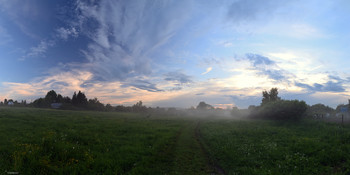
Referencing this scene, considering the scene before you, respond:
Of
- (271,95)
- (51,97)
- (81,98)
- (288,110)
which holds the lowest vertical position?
(288,110)

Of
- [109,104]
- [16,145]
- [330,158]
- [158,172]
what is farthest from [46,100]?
[330,158]

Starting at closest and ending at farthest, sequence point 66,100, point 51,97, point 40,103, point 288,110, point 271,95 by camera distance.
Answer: point 288,110
point 271,95
point 40,103
point 51,97
point 66,100

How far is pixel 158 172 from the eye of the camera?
962cm

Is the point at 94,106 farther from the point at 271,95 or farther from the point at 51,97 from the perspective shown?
the point at 271,95

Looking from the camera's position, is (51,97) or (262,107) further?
(51,97)

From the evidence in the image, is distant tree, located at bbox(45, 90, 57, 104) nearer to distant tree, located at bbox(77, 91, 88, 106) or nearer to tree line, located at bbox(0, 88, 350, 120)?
tree line, located at bbox(0, 88, 350, 120)

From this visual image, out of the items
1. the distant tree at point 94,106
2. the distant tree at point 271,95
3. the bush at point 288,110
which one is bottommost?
the distant tree at point 94,106

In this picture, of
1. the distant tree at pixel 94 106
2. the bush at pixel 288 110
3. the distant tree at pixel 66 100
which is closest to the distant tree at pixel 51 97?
the distant tree at pixel 66 100

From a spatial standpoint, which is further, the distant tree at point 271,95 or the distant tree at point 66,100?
the distant tree at point 66,100

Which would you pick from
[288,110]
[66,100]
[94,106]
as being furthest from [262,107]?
[66,100]

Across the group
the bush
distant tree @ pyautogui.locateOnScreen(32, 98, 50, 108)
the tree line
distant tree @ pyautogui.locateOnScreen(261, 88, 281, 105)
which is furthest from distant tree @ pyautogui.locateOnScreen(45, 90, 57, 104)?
distant tree @ pyautogui.locateOnScreen(261, 88, 281, 105)

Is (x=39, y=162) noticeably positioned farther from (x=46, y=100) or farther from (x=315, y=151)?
(x=46, y=100)

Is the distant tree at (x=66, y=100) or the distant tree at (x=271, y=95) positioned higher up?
the distant tree at (x=271, y=95)

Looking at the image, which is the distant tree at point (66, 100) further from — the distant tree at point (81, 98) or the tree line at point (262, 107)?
the distant tree at point (81, 98)
